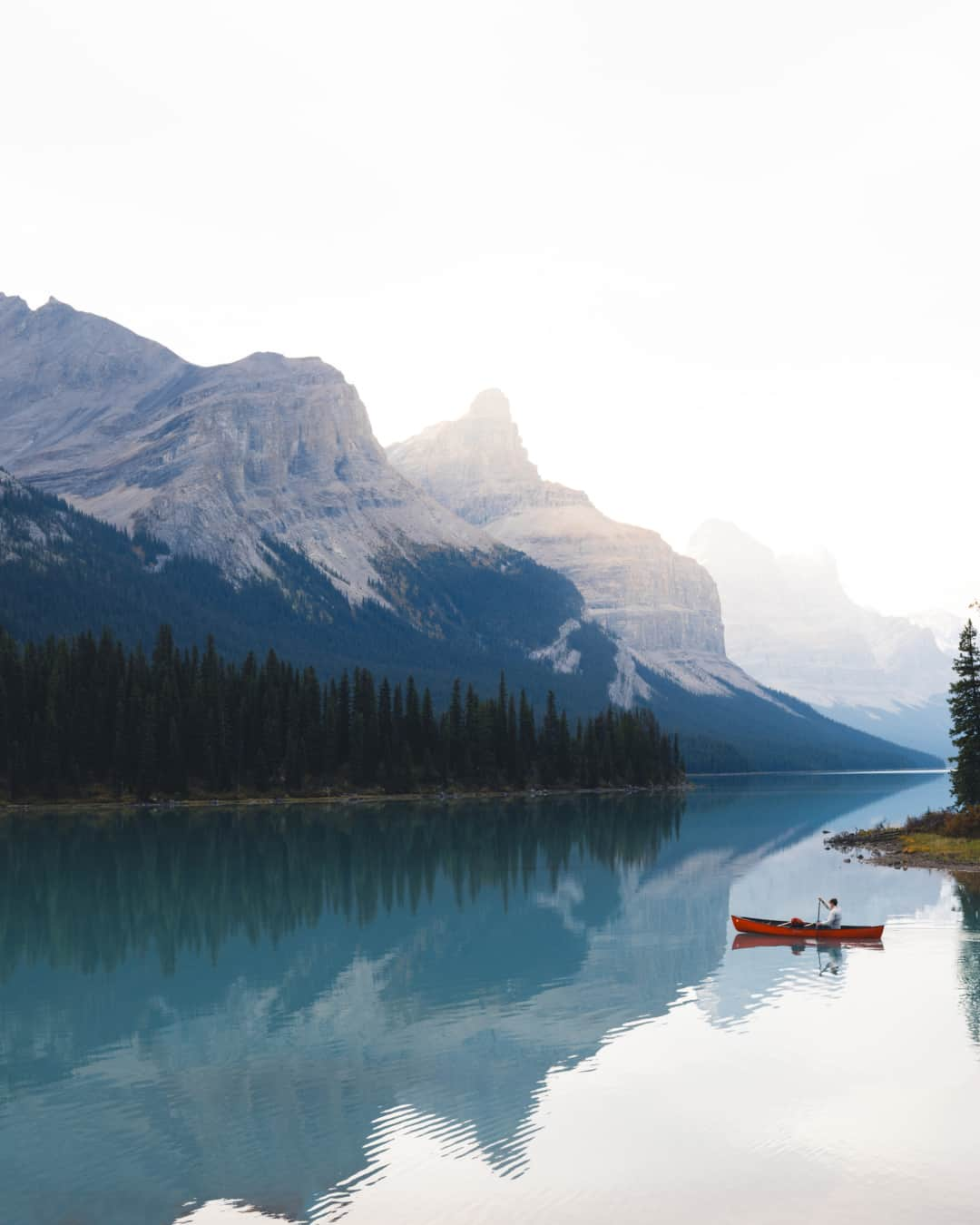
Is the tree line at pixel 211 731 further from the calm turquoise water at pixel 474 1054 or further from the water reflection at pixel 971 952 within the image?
the water reflection at pixel 971 952

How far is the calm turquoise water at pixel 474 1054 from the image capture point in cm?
2452

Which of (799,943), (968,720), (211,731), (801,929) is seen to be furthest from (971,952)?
(211,731)

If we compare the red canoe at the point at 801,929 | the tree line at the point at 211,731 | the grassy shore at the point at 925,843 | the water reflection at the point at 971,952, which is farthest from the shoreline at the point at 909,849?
the tree line at the point at 211,731

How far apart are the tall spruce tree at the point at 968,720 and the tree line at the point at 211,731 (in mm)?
94822

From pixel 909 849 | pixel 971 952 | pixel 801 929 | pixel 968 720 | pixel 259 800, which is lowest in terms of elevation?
pixel 909 849

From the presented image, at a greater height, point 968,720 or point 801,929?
point 968,720

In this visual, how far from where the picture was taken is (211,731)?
161125 mm

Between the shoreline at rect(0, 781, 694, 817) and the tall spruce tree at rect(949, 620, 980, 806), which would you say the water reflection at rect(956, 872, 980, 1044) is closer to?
the tall spruce tree at rect(949, 620, 980, 806)

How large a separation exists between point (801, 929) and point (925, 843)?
47.0 metres

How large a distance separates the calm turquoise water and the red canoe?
3.53 feet

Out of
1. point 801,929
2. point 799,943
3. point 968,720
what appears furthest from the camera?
point 968,720

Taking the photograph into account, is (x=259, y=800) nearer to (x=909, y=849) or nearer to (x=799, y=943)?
(x=909, y=849)

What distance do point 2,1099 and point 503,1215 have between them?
14755mm

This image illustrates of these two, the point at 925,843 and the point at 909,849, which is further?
the point at 925,843
